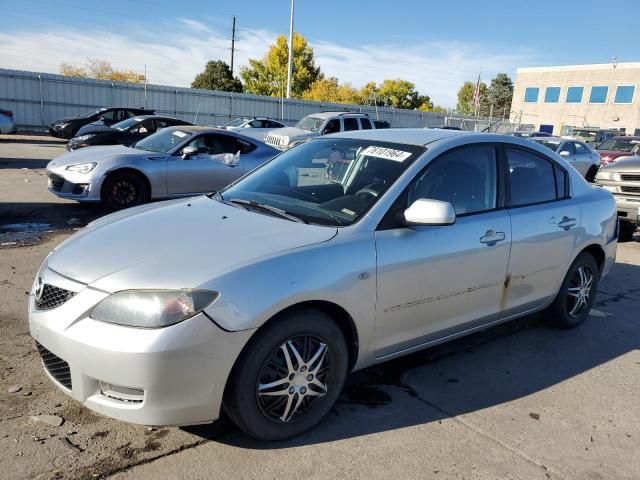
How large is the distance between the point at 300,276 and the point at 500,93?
368 feet

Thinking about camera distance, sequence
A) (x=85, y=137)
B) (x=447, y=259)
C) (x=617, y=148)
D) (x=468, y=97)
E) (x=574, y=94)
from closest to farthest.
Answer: (x=447, y=259) < (x=85, y=137) < (x=617, y=148) < (x=574, y=94) < (x=468, y=97)

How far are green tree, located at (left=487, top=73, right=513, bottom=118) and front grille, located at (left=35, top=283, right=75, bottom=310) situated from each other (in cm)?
10724

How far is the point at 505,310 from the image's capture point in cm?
405

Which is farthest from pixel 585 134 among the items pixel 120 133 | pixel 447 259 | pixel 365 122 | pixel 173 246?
pixel 173 246

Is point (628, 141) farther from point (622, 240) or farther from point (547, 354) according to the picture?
point (547, 354)

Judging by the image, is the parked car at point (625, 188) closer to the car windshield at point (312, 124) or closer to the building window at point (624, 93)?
the car windshield at point (312, 124)

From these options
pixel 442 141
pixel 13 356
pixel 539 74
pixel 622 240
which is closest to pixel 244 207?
pixel 442 141

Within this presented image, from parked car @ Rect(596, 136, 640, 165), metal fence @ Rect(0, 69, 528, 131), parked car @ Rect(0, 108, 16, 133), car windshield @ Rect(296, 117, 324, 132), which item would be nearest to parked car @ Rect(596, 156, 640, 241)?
parked car @ Rect(596, 136, 640, 165)

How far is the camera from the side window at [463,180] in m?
3.51

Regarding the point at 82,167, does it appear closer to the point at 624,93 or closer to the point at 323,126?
the point at 323,126

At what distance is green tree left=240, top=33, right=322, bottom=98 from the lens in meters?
57.3

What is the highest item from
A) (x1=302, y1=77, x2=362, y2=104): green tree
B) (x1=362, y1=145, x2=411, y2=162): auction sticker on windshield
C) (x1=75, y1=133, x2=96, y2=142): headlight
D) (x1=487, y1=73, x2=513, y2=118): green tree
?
(x1=487, y1=73, x2=513, y2=118): green tree

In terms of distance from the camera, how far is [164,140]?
932cm

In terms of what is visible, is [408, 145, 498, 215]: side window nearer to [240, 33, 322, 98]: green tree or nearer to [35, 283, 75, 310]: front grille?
[35, 283, 75, 310]: front grille
